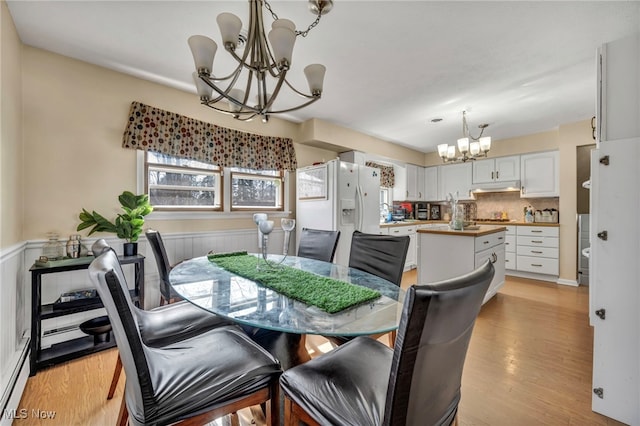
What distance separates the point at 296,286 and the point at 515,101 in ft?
11.7

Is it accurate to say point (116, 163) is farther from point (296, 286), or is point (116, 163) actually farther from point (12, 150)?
point (296, 286)

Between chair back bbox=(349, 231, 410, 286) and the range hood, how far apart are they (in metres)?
4.23

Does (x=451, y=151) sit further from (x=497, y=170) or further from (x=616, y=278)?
(x=616, y=278)

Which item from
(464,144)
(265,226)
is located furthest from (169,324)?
(464,144)

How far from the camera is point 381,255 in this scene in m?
1.92

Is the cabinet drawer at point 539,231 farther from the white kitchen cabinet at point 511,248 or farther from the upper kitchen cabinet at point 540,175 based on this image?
the upper kitchen cabinet at point 540,175

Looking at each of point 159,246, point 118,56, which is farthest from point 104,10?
point 159,246

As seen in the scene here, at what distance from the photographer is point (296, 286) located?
1.41m

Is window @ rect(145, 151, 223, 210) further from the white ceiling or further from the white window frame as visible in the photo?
the white ceiling

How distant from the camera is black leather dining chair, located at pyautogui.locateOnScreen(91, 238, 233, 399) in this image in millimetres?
1431

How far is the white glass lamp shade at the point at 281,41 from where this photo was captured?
1.31m

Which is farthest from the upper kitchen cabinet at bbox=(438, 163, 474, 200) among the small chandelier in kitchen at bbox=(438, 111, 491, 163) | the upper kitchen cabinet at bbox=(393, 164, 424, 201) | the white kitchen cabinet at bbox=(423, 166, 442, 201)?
→ the small chandelier in kitchen at bbox=(438, 111, 491, 163)

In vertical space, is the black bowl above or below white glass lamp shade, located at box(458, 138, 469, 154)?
below

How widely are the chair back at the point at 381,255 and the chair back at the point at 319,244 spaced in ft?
0.76
